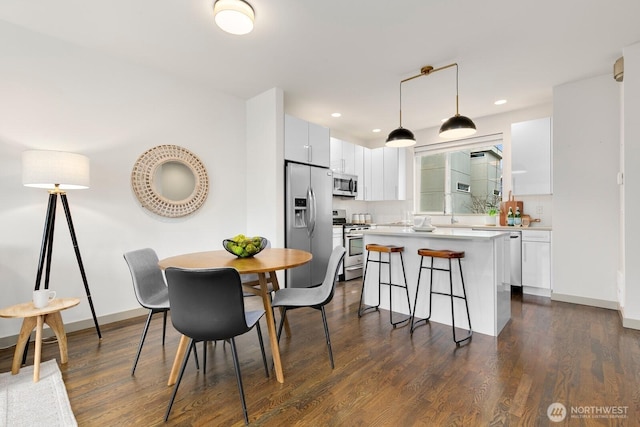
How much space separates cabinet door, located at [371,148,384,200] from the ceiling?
1.85 metres

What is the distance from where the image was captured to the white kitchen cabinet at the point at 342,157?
510 centimetres

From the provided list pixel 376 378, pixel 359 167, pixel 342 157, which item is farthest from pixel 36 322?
pixel 359 167

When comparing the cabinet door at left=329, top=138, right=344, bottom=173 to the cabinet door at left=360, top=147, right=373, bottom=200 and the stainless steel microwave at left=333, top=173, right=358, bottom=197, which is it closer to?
the stainless steel microwave at left=333, top=173, right=358, bottom=197

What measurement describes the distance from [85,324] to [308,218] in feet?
8.80

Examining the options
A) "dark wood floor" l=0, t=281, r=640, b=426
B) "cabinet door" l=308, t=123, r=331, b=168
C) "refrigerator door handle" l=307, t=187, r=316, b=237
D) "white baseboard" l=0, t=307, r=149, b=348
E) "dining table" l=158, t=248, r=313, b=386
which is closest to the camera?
"dark wood floor" l=0, t=281, r=640, b=426

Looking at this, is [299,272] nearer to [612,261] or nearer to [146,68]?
[146,68]

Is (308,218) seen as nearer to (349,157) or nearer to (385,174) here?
(349,157)

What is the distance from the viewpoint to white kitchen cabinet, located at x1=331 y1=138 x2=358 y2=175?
5.10 meters

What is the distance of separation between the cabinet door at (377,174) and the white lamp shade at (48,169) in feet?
15.1

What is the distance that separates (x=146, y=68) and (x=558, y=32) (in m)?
4.10

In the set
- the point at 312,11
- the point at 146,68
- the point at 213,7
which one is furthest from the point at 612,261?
the point at 146,68

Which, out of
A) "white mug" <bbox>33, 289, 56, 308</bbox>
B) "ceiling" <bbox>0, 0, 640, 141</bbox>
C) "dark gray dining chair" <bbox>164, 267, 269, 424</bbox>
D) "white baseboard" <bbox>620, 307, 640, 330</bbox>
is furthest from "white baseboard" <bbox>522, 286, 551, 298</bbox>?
"white mug" <bbox>33, 289, 56, 308</bbox>

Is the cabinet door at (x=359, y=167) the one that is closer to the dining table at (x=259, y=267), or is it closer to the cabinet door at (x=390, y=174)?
the cabinet door at (x=390, y=174)

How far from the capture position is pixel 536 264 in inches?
155
